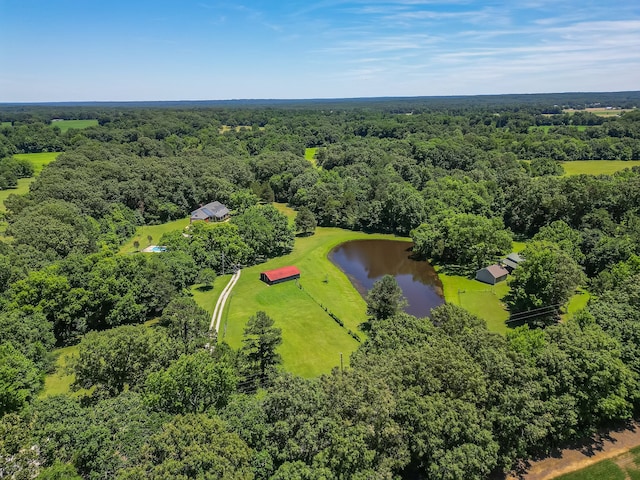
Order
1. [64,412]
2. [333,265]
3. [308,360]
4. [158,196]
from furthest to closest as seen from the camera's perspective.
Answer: [158,196] < [333,265] < [308,360] < [64,412]

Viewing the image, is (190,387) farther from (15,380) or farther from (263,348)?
(15,380)

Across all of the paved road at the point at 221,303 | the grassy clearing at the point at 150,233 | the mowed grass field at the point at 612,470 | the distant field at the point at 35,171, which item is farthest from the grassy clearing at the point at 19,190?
the mowed grass field at the point at 612,470

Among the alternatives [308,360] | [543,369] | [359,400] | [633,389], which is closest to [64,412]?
[359,400]

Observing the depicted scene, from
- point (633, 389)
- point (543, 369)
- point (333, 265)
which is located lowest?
point (333, 265)

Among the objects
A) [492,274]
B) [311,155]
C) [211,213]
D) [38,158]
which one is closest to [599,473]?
[492,274]

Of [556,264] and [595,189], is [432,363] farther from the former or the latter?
[595,189]
